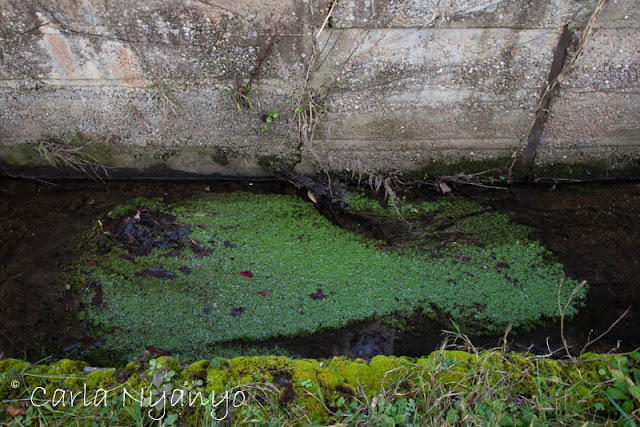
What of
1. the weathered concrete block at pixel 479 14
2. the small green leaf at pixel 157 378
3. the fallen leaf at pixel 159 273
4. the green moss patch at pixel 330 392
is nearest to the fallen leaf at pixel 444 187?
the weathered concrete block at pixel 479 14

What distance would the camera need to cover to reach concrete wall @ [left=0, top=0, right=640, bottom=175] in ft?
6.34

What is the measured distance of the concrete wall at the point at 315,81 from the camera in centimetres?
193

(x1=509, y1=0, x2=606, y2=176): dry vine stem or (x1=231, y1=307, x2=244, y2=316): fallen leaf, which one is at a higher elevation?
(x1=509, y1=0, x2=606, y2=176): dry vine stem

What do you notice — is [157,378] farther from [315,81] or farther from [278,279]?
[315,81]

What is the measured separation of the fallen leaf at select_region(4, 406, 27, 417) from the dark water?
797 mm

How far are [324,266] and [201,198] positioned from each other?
2.96 feet

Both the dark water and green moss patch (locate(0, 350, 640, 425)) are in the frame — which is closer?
green moss patch (locate(0, 350, 640, 425))

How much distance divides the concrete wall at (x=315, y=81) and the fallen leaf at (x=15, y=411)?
152 centimetres

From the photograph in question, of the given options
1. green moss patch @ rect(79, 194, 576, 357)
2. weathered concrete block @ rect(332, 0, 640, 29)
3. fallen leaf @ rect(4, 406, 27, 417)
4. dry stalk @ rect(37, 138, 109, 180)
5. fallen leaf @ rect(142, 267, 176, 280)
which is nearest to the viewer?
fallen leaf @ rect(4, 406, 27, 417)

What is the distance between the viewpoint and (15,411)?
1204 mm

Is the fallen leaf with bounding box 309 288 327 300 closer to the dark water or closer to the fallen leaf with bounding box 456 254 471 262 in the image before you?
the dark water

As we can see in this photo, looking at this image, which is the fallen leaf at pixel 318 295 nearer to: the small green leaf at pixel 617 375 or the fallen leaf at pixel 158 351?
the fallen leaf at pixel 158 351

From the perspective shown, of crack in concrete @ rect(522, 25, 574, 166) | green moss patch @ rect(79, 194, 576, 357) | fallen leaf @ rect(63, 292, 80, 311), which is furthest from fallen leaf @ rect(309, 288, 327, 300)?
crack in concrete @ rect(522, 25, 574, 166)

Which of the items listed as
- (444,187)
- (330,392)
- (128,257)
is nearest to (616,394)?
(330,392)
